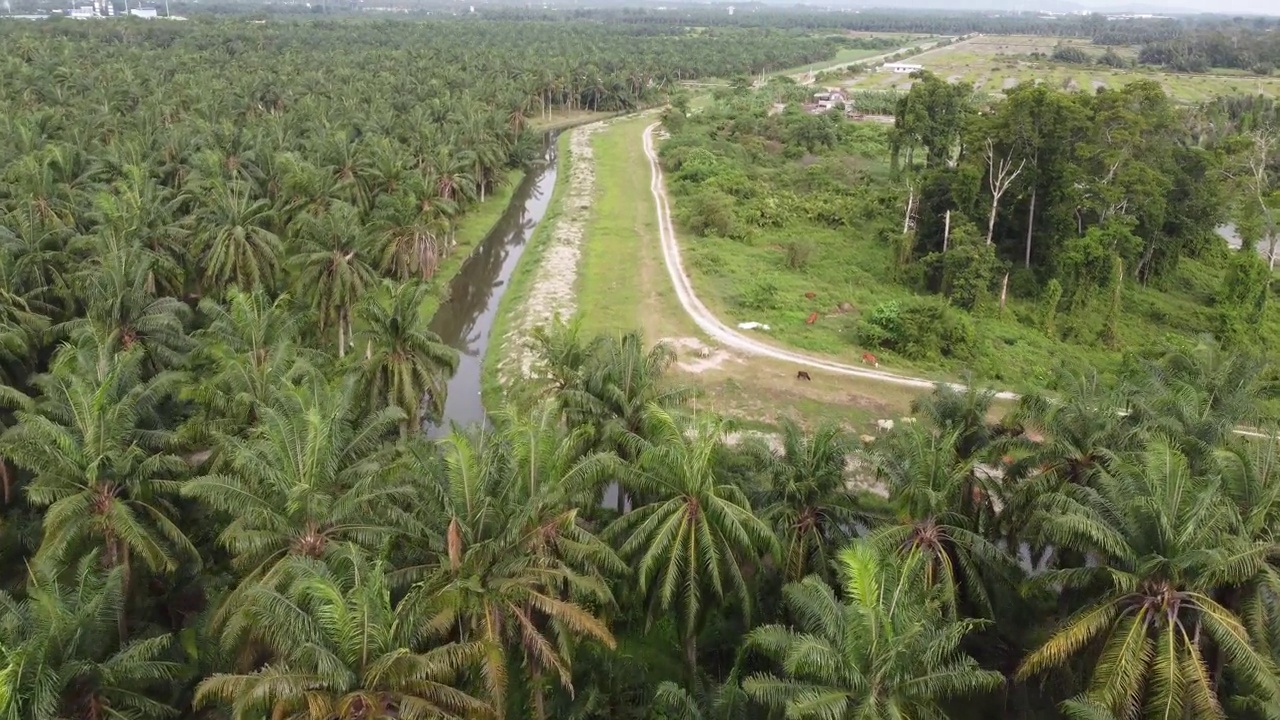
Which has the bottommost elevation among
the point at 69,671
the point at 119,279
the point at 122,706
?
the point at 122,706

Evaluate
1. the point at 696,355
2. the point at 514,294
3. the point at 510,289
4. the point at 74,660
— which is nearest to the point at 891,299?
the point at 696,355

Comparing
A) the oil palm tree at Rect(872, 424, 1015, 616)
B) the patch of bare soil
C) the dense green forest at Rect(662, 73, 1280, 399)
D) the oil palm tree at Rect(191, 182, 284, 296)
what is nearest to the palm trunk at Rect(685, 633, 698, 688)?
the oil palm tree at Rect(872, 424, 1015, 616)

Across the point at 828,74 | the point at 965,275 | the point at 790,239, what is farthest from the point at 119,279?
the point at 828,74

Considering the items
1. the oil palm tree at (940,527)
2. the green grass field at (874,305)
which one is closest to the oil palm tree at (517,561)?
the oil palm tree at (940,527)

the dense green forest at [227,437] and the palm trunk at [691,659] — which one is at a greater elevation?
the dense green forest at [227,437]

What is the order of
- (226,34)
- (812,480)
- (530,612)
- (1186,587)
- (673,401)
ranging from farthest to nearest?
1. (226,34)
2. (673,401)
3. (812,480)
4. (530,612)
5. (1186,587)

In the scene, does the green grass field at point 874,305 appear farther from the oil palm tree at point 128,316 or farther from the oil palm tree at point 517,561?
the oil palm tree at point 128,316

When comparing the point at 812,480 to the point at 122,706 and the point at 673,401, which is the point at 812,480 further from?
the point at 122,706
